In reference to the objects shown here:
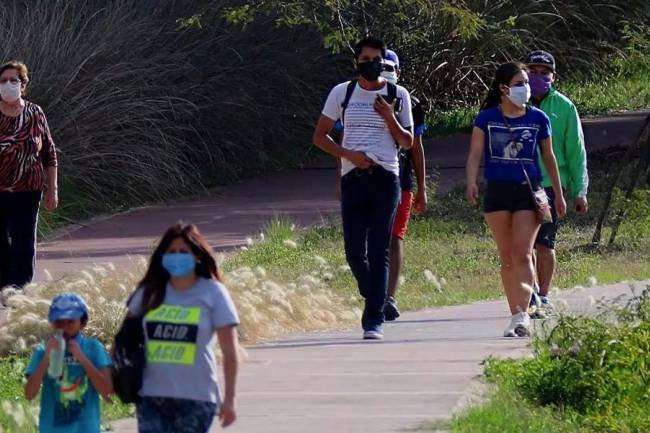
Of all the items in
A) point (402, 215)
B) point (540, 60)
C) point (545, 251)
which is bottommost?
point (545, 251)

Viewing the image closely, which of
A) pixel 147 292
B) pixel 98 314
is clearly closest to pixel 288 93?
pixel 98 314

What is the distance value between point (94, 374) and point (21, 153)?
222 inches

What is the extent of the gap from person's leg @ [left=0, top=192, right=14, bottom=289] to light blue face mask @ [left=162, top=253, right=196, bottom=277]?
581 cm

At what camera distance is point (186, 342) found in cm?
549

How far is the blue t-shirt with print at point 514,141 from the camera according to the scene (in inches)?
379

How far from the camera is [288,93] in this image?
68.6ft

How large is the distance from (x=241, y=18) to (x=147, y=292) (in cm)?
1312

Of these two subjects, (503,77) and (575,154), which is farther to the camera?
(575,154)

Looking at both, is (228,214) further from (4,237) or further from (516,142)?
(516,142)

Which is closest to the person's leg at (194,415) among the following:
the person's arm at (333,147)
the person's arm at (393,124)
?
the person's arm at (333,147)

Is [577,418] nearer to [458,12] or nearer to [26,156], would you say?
[26,156]

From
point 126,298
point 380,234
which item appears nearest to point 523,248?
point 380,234

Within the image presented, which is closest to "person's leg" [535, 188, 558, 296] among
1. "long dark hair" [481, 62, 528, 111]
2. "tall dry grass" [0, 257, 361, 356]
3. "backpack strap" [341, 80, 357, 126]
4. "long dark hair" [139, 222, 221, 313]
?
"long dark hair" [481, 62, 528, 111]

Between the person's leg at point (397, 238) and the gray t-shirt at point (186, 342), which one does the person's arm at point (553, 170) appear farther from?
the gray t-shirt at point (186, 342)
